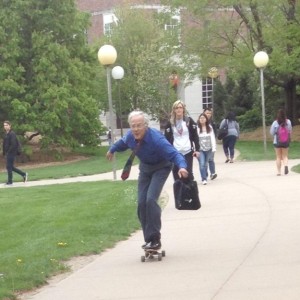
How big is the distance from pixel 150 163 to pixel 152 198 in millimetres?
401

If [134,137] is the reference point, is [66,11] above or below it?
above

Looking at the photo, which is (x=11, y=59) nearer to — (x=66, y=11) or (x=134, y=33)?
(x=66, y=11)

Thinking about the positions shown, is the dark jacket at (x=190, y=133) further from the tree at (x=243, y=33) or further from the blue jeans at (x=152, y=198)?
the tree at (x=243, y=33)

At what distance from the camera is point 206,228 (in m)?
10.6

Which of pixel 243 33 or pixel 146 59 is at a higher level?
pixel 243 33

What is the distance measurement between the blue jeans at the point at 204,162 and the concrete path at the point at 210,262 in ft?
12.6

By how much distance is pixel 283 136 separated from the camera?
1859 centimetres

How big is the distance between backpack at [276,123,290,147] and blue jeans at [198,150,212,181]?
1.98m

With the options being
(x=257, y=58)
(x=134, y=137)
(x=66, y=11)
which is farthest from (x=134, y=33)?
(x=134, y=137)

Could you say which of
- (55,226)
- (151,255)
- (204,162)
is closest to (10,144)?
(204,162)

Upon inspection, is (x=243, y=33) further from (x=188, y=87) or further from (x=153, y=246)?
(x=153, y=246)

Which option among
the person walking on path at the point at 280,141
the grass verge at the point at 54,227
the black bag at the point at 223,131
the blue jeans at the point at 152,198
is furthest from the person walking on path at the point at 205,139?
the blue jeans at the point at 152,198

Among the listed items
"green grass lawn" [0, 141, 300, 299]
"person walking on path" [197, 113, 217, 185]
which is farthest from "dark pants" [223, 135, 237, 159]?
"person walking on path" [197, 113, 217, 185]

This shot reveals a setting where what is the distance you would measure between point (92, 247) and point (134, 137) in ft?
5.65
